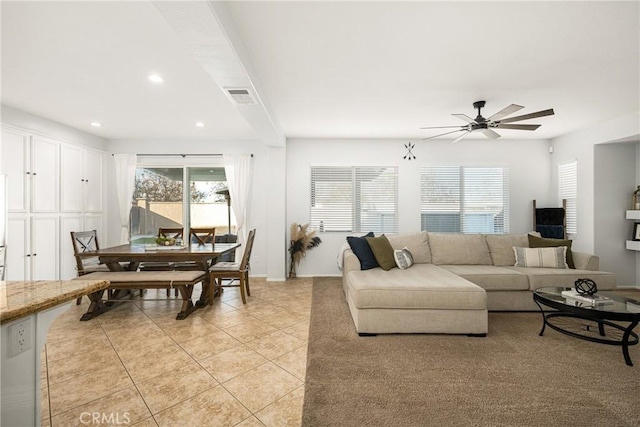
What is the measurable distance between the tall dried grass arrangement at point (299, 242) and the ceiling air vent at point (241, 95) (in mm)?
2612

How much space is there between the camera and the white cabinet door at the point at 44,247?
13.0 ft

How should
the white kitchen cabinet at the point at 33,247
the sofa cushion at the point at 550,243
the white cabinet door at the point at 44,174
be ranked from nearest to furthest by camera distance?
1. the white kitchen cabinet at the point at 33,247
2. the sofa cushion at the point at 550,243
3. the white cabinet door at the point at 44,174

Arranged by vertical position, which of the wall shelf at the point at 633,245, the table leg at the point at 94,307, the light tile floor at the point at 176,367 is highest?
the wall shelf at the point at 633,245

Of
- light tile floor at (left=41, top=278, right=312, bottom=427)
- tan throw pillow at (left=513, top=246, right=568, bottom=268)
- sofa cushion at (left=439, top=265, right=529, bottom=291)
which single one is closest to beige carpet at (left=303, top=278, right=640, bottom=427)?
light tile floor at (left=41, top=278, right=312, bottom=427)

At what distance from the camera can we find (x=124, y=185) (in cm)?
527

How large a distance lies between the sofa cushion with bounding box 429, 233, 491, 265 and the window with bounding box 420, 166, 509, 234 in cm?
103

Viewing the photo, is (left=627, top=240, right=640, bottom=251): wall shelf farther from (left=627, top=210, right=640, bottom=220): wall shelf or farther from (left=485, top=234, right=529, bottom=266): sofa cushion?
(left=485, top=234, right=529, bottom=266): sofa cushion

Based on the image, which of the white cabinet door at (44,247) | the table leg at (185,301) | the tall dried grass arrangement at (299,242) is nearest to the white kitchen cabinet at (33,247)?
the white cabinet door at (44,247)

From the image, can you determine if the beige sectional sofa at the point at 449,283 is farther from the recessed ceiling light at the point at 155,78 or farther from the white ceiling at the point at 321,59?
the recessed ceiling light at the point at 155,78

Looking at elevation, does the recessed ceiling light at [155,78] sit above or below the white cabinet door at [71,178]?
above

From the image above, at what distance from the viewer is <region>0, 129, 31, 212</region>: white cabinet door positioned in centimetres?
361

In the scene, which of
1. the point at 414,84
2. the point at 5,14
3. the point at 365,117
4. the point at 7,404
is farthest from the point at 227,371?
the point at 365,117

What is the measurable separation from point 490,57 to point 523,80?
0.72m

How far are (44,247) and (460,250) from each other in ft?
19.1
